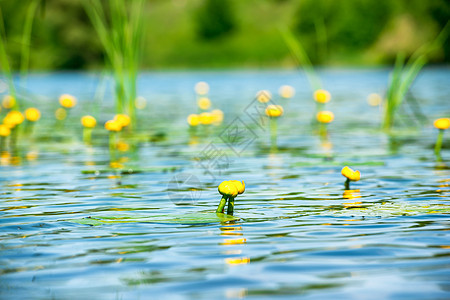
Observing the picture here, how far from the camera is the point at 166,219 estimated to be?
4.42 meters

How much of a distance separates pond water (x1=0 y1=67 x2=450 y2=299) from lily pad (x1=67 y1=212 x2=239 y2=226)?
0.02 meters

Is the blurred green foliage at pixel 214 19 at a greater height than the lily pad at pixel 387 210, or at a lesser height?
greater

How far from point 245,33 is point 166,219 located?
117 metres

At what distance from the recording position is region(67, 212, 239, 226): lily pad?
4324mm

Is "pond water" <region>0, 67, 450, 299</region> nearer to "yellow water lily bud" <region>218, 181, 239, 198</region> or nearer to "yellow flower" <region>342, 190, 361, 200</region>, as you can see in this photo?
"yellow flower" <region>342, 190, 361, 200</region>

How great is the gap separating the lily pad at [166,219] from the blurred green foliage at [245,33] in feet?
138

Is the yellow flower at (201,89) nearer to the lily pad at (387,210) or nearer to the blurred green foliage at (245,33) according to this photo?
the lily pad at (387,210)

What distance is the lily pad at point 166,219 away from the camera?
4324 mm

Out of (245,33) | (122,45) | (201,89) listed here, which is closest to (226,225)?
(122,45)

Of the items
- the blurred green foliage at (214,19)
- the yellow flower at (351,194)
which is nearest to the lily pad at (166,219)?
the yellow flower at (351,194)

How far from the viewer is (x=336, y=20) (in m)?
103

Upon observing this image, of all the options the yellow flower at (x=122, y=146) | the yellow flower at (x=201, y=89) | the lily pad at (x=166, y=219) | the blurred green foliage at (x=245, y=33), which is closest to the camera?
the lily pad at (x=166, y=219)

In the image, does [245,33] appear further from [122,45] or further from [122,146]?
[122,45]

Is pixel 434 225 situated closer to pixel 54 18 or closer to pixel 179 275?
pixel 179 275
